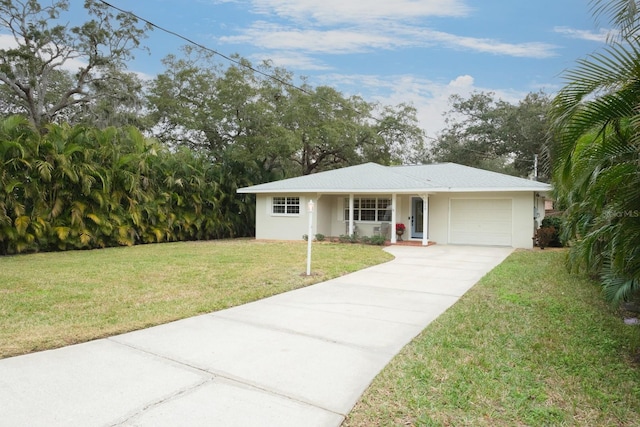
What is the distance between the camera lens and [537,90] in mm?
28641

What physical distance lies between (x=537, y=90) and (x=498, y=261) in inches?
859

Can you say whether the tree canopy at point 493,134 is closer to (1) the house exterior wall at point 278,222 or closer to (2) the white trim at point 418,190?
(2) the white trim at point 418,190

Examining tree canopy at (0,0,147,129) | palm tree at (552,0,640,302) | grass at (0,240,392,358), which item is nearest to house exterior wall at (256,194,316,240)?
grass at (0,240,392,358)

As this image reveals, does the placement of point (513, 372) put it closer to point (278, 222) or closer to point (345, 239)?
point (345, 239)

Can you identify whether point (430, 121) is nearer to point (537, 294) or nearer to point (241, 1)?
point (241, 1)

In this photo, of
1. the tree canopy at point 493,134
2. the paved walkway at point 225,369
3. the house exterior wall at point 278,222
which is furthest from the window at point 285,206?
the tree canopy at point 493,134

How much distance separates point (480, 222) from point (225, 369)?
50.7 feet

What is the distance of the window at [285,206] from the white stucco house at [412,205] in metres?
0.05

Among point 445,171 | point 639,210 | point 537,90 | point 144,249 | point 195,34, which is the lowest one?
point 144,249

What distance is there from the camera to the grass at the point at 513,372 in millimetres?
3113

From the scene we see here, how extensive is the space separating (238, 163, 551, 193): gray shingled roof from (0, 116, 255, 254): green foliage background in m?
2.81

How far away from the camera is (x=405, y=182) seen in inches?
677

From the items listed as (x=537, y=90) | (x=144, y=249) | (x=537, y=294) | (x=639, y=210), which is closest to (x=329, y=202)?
(x=144, y=249)

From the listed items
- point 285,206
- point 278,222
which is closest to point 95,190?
point 278,222
